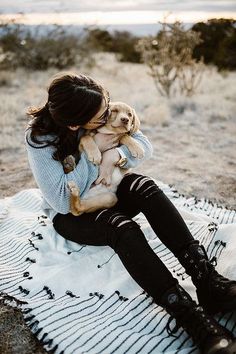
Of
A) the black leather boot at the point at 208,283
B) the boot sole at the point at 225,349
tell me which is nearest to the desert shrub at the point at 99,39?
the black leather boot at the point at 208,283

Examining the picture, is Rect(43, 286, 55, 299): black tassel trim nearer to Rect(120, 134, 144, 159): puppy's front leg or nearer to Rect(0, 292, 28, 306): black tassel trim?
Rect(0, 292, 28, 306): black tassel trim

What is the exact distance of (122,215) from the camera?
2.08m

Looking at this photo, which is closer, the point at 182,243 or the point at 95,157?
the point at 182,243

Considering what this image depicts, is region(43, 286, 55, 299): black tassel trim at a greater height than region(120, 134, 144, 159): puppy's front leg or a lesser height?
lesser

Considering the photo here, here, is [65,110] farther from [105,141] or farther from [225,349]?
[225,349]

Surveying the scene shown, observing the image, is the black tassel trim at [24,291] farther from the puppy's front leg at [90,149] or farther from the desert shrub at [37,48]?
the desert shrub at [37,48]

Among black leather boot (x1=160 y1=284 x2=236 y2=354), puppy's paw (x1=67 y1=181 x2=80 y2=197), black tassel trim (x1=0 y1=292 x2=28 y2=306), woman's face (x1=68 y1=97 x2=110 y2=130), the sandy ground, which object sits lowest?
the sandy ground

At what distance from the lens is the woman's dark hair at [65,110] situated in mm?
2152

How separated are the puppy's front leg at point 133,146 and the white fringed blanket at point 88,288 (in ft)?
1.72

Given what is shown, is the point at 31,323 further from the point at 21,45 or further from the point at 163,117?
the point at 21,45

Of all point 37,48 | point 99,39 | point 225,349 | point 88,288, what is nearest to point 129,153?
point 88,288

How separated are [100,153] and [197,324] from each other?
1.08 metres

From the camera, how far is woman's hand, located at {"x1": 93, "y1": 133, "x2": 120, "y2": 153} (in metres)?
2.48

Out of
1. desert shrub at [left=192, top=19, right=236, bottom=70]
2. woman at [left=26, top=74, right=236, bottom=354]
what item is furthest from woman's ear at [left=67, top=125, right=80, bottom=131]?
desert shrub at [left=192, top=19, right=236, bottom=70]
